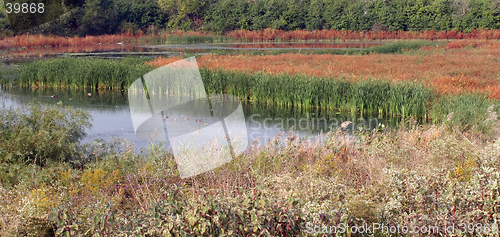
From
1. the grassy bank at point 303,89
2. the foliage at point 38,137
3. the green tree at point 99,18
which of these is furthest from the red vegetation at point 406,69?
the green tree at point 99,18

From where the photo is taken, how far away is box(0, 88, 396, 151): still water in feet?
37.3

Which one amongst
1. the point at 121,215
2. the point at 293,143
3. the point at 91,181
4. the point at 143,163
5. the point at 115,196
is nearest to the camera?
the point at 121,215

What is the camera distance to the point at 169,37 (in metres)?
54.7

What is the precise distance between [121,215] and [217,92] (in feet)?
45.5

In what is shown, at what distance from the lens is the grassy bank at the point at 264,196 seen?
403cm

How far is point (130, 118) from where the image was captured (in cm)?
1377

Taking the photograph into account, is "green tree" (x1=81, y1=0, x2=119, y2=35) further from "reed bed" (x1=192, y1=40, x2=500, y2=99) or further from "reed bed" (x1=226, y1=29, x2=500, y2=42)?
"reed bed" (x1=192, y1=40, x2=500, y2=99)

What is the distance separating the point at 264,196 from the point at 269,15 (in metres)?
56.1

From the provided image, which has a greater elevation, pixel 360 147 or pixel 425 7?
pixel 425 7

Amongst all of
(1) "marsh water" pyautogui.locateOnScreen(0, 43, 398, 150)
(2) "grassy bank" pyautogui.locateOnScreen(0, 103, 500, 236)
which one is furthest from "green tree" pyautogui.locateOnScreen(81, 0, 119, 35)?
(2) "grassy bank" pyautogui.locateOnScreen(0, 103, 500, 236)

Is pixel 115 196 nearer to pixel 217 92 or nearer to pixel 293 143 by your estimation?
pixel 293 143

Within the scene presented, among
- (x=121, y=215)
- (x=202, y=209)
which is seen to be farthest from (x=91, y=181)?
(x=202, y=209)

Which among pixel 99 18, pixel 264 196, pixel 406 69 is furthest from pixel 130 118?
pixel 99 18

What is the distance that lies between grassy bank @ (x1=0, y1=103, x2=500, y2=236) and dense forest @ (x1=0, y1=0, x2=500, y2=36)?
154 ft
